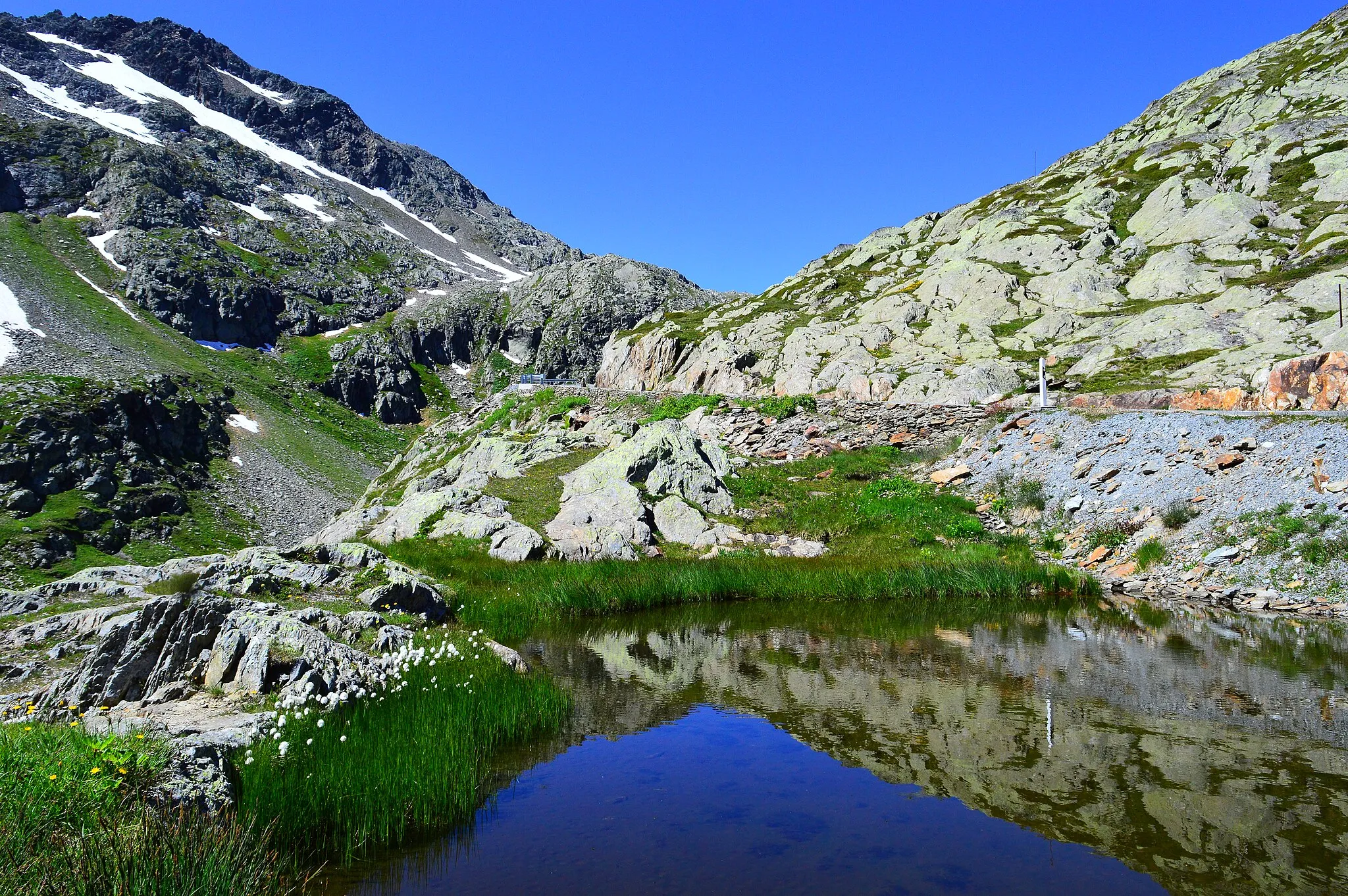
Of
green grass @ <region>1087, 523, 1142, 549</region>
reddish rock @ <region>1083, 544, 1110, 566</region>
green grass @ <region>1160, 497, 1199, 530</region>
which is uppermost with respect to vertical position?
green grass @ <region>1160, 497, 1199, 530</region>

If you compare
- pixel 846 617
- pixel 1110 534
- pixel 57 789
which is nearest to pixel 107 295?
pixel 846 617

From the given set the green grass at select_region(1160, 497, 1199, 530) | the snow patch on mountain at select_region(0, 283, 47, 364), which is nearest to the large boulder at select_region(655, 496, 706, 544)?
the green grass at select_region(1160, 497, 1199, 530)

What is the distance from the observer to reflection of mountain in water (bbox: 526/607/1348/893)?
8930mm

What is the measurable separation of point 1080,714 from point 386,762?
40.1 ft

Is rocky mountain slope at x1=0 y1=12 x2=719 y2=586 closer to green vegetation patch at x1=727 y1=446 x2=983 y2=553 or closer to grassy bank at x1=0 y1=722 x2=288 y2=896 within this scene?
green vegetation patch at x1=727 y1=446 x2=983 y2=553

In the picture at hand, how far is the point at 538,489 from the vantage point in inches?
1460

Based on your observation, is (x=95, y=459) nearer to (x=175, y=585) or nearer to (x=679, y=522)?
(x=679, y=522)

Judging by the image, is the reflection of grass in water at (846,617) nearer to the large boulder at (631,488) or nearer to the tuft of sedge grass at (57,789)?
the large boulder at (631,488)

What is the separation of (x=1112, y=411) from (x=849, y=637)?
24833 mm

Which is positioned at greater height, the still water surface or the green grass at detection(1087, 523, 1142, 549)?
the green grass at detection(1087, 523, 1142, 549)

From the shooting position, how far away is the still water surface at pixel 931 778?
8.25 m

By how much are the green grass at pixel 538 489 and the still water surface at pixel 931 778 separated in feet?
50.2

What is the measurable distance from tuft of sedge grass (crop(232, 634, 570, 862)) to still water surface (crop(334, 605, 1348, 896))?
1.82 ft

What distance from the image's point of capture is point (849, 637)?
2100cm
